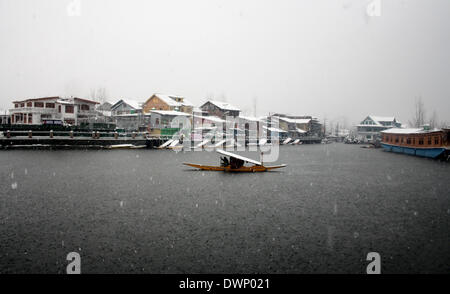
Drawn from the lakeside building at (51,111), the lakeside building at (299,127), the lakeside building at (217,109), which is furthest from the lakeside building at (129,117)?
the lakeside building at (299,127)

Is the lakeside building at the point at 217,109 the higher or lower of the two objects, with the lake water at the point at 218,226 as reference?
higher

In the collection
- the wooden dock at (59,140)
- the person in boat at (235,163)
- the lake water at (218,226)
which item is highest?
the wooden dock at (59,140)

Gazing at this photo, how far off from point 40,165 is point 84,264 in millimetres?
20067

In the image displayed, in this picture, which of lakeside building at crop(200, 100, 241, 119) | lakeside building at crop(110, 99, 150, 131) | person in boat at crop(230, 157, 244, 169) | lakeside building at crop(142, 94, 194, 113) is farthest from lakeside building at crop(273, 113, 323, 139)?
person in boat at crop(230, 157, 244, 169)

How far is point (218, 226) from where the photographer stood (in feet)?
33.2

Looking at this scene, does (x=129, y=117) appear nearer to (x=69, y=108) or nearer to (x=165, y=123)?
(x=165, y=123)

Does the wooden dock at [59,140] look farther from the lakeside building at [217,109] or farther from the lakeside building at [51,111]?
the lakeside building at [217,109]

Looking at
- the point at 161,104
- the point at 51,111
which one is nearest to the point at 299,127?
the point at 161,104

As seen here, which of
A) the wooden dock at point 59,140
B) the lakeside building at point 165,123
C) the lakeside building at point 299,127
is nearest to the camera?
the wooden dock at point 59,140

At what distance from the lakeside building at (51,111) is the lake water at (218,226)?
130 feet

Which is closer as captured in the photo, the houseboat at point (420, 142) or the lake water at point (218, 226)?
the lake water at point (218, 226)

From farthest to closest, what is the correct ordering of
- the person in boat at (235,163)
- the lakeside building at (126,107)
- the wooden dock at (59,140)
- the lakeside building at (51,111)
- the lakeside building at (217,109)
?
the lakeside building at (217,109), the lakeside building at (126,107), the lakeside building at (51,111), the wooden dock at (59,140), the person in boat at (235,163)

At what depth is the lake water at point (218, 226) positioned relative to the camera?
740 cm
